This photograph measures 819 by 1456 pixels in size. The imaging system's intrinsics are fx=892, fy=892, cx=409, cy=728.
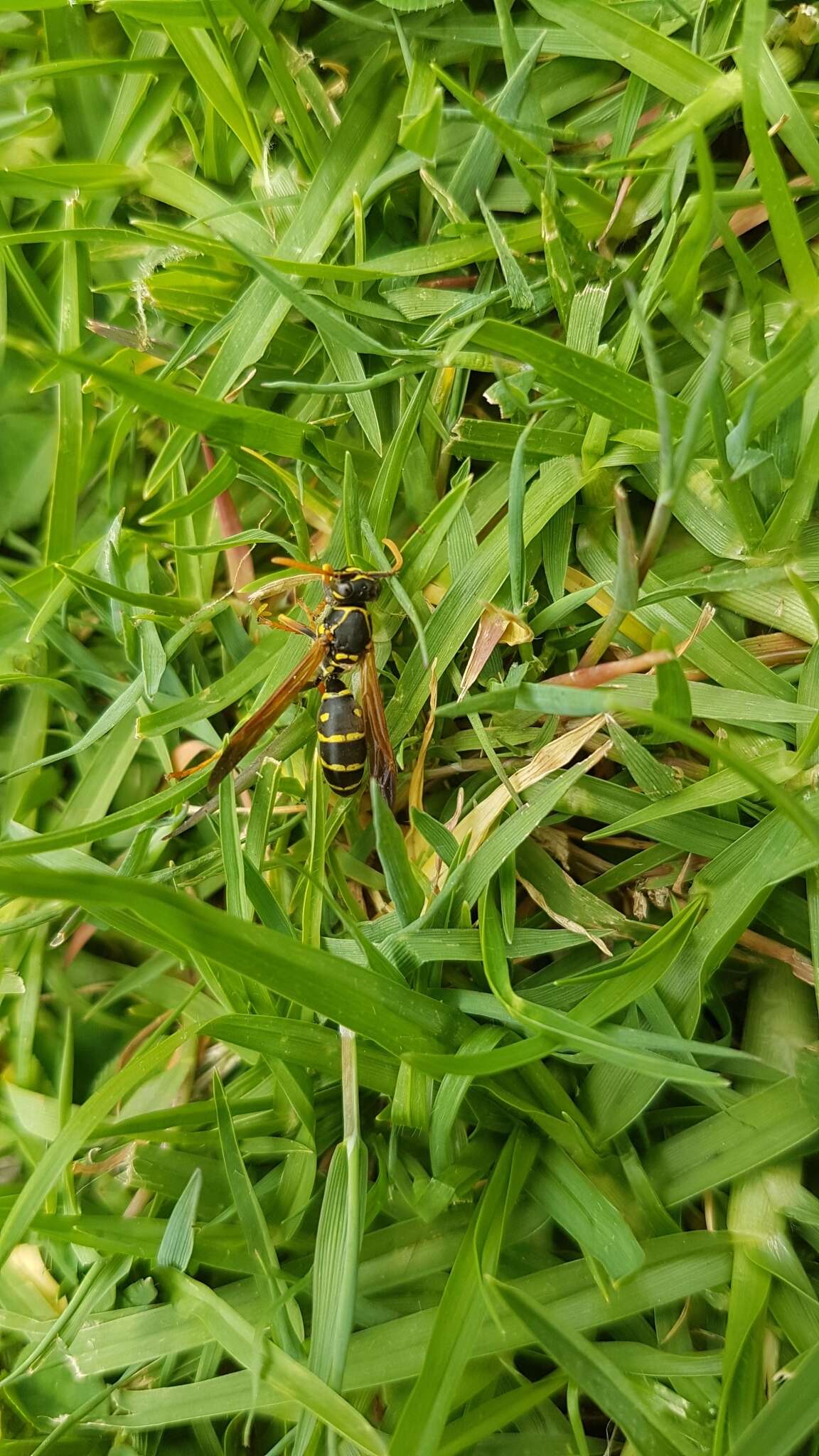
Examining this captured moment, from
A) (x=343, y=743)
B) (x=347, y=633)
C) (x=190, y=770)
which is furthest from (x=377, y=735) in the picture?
(x=190, y=770)

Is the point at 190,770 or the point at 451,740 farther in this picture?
the point at 190,770

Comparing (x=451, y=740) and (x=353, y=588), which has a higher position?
(x=353, y=588)

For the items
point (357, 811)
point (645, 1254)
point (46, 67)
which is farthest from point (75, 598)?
point (645, 1254)

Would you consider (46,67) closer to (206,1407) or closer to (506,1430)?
(206,1407)

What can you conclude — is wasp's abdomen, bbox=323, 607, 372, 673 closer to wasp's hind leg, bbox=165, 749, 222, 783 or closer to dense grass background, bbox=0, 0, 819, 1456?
dense grass background, bbox=0, 0, 819, 1456

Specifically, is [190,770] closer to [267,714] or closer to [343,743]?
[267,714]

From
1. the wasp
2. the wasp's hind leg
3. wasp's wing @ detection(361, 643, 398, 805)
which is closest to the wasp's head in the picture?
the wasp

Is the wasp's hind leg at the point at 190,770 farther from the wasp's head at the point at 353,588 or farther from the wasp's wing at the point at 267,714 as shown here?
the wasp's head at the point at 353,588
